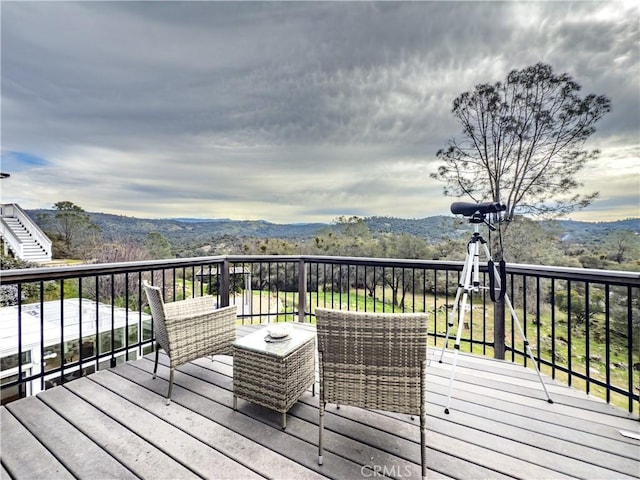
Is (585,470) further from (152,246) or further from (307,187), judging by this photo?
(152,246)

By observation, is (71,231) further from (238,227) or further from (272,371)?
(272,371)

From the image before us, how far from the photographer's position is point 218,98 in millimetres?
5371

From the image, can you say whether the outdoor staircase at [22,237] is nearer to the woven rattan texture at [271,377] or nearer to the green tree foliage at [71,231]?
the green tree foliage at [71,231]

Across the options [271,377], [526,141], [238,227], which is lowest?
[271,377]

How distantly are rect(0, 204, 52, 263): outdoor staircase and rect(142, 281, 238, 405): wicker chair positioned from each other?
836 centimetres

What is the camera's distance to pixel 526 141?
686cm

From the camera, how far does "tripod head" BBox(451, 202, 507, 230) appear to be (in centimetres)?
207

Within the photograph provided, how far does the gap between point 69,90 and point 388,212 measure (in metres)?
8.32

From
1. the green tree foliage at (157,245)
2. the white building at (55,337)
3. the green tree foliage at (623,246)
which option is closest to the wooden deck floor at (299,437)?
the white building at (55,337)

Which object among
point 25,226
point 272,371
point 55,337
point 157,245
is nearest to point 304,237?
point 157,245

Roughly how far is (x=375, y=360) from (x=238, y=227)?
8.69m

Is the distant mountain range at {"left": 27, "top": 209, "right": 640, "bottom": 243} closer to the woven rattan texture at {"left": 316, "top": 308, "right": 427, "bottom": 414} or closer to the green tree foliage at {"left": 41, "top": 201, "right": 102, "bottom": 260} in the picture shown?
the green tree foliage at {"left": 41, "top": 201, "right": 102, "bottom": 260}

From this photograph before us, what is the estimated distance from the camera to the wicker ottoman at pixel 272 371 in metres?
1.82

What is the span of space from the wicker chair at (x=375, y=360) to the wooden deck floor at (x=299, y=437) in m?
0.24
